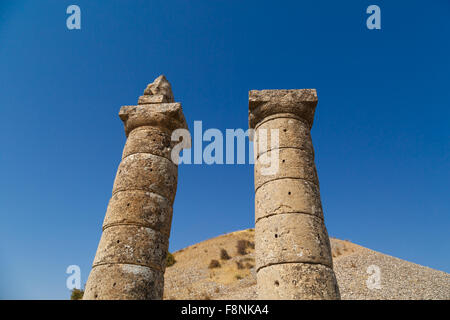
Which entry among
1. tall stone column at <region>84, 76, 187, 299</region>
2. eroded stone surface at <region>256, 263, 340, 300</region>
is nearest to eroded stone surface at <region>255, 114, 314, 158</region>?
tall stone column at <region>84, 76, 187, 299</region>

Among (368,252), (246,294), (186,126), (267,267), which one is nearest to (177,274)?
(246,294)

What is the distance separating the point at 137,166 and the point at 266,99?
3.43 meters

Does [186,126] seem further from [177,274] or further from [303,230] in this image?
[177,274]

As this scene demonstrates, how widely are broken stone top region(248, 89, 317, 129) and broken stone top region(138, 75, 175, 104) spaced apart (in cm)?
257

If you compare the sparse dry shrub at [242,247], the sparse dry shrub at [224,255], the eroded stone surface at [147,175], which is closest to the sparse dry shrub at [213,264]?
the sparse dry shrub at [224,255]

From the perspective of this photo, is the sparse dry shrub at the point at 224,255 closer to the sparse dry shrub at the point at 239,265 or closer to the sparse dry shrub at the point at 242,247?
the sparse dry shrub at the point at 242,247

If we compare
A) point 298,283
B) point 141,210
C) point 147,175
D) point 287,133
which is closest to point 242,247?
point 147,175

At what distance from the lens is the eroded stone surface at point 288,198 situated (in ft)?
19.2

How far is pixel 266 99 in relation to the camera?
7105mm

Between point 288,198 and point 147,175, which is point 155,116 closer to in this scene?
point 147,175

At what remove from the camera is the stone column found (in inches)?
204

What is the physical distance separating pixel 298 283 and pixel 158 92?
6079 millimetres

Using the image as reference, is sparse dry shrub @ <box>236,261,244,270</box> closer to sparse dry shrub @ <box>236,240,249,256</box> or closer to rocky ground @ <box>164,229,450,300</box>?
rocky ground @ <box>164,229,450,300</box>

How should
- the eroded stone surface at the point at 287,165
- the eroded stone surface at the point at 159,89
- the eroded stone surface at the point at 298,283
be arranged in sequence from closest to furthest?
1. the eroded stone surface at the point at 298,283
2. the eroded stone surface at the point at 287,165
3. the eroded stone surface at the point at 159,89
